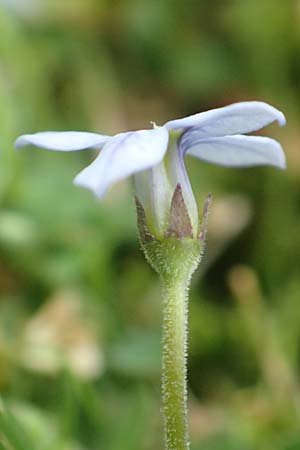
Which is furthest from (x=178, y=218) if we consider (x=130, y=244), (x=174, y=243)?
(x=130, y=244)

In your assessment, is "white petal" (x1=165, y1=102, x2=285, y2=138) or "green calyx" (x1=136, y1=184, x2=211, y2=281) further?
"green calyx" (x1=136, y1=184, x2=211, y2=281)

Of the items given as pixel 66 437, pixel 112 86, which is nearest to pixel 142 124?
pixel 112 86

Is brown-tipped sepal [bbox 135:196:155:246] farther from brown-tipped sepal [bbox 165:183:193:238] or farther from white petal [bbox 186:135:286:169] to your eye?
white petal [bbox 186:135:286:169]

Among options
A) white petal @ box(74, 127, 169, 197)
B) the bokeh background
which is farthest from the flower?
the bokeh background

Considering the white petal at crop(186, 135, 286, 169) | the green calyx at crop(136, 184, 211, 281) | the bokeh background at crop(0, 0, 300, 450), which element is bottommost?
the bokeh background at crop(0, 0, 300, 450)

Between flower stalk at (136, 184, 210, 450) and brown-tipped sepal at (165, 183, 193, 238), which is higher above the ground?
brown-tipped sepal at (165, 183, 193, 238)

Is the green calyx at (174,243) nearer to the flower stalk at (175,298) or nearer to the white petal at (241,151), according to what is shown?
the flower stalk at (175,298)

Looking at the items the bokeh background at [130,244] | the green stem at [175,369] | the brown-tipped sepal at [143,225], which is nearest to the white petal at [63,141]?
the brown-tipped sepal at [143,225]
